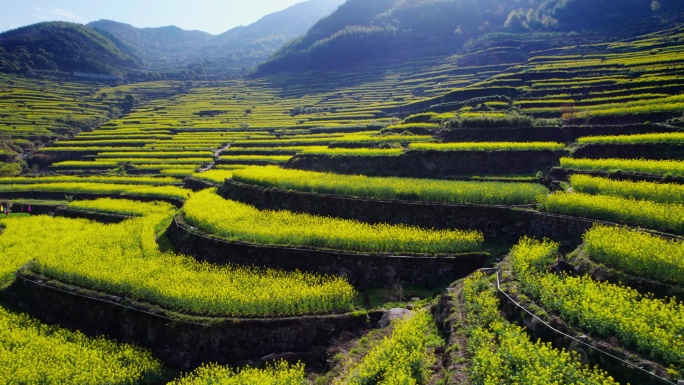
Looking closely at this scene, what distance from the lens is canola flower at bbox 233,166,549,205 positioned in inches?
816

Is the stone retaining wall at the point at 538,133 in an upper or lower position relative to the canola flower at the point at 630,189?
upper

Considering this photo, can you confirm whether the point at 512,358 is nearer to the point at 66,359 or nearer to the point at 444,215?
the point at 444,215

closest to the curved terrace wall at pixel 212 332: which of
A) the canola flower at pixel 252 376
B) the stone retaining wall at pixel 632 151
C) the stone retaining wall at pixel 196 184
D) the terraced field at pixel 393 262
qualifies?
the terraced field at pixel 393 262

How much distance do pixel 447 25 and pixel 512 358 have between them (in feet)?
450

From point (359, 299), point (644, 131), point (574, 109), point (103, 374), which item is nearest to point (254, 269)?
point (359, 299)

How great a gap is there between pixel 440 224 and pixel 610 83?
104ft

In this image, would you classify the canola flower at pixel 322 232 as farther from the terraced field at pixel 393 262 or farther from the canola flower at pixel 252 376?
the canola flower at pixel 252 376

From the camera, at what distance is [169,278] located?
18.5 meters

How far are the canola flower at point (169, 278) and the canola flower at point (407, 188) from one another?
662 centimetres

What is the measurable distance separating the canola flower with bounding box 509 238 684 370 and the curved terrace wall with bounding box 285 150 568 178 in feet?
45.5

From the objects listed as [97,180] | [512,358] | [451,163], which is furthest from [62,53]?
[512,358]

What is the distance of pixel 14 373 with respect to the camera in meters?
15.3

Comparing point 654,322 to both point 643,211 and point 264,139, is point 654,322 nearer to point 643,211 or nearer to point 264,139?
point 643,211

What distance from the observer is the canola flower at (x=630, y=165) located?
66.0 ft
